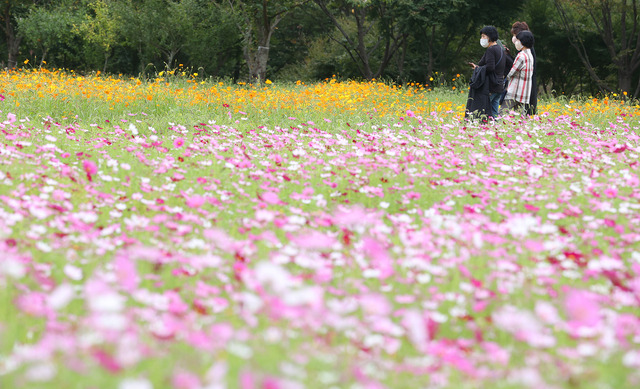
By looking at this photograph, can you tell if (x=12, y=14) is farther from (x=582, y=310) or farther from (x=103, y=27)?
(x=582, y=310)

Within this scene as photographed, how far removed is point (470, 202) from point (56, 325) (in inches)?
118

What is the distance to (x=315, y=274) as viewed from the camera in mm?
2305

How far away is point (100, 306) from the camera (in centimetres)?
149

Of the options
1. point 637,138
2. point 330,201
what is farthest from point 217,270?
point 637,138

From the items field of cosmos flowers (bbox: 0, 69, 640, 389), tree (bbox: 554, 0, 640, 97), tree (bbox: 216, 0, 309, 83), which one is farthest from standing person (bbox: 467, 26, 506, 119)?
tree (bbox: 554, 0, 640, 97)

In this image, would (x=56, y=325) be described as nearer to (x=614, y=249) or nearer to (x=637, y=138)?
(x=614, y=249)

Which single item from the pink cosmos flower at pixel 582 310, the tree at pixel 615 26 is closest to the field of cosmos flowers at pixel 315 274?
the pink cosmos flower at pixel 582 310

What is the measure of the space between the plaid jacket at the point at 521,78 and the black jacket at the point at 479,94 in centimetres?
39

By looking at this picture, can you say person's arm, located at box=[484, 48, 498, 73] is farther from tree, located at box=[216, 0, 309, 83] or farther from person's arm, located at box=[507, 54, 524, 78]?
tree, located at box=[216, 0, 309, 83]

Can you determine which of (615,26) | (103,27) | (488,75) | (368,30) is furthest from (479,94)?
(103,27)

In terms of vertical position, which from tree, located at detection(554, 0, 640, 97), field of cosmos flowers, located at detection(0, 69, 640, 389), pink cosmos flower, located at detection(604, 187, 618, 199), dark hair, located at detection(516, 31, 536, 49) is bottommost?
field of cosmos flowers, located at detection(0, 69, 640, 389)

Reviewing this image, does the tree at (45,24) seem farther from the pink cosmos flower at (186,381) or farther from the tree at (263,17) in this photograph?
the pink cosmos flower at (186,381)

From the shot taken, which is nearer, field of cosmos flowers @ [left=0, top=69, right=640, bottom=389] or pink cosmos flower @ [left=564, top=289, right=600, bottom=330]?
field of cosmos flowers @ [left=0, top=69, right=640, bottom=389]

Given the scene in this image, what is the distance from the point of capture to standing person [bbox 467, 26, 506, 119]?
26.6 ft
